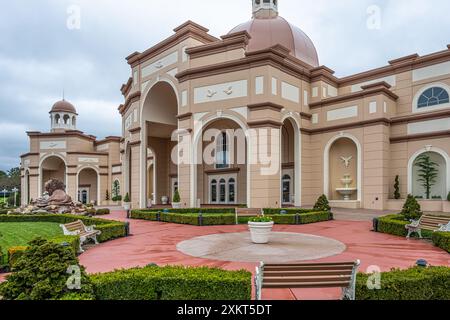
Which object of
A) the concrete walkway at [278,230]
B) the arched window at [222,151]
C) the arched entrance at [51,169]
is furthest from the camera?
the arched entrance at [51,169]

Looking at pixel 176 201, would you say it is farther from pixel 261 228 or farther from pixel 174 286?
pixel 174 286

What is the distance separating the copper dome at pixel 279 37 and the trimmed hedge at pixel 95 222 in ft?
73.2

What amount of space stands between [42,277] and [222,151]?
25575mm

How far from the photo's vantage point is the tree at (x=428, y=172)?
870 inches

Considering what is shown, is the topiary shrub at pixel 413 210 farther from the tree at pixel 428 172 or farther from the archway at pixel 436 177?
the tree at pixel 428 172

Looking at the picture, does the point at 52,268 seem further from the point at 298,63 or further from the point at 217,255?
the point at 298,63

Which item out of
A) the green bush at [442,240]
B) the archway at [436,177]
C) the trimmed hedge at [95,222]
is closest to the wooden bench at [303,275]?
the green bush at [442,240]

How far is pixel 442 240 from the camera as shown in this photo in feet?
34.5

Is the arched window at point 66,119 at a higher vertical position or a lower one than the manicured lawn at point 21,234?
higher

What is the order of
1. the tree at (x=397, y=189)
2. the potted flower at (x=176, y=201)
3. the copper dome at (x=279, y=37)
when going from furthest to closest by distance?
1. the copper dome at (x=279, y=37)
2. the potted flower at (x=176, y=201)
3. the tree at (x=397, y=189)

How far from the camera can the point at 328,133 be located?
25.6 meters

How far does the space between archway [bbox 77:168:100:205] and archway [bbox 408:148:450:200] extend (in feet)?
129

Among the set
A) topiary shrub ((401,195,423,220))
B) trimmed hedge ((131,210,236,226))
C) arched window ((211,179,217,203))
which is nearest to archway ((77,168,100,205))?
arched window ((211,179,217,203))
